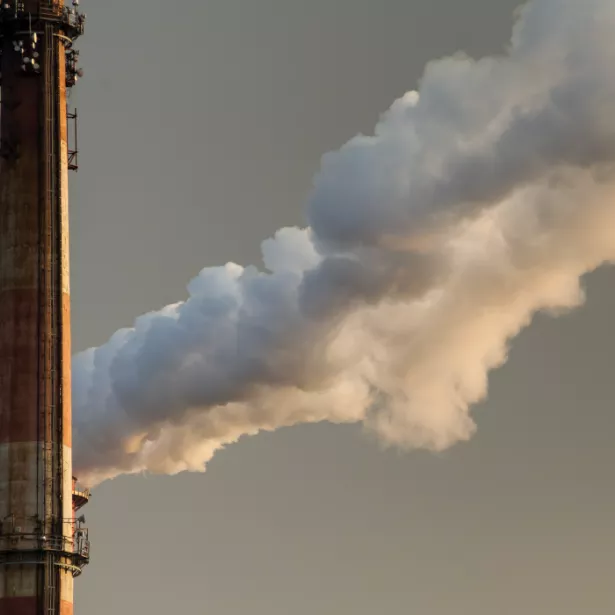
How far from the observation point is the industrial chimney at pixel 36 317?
118438mm

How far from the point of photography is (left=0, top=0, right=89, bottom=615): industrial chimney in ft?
389

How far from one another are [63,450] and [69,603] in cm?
998

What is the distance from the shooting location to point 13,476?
4712 inches

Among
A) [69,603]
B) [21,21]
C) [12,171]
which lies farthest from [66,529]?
[21,21]

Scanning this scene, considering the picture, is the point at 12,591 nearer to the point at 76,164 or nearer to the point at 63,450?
the point at 63,450

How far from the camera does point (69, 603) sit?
119m

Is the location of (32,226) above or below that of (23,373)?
above

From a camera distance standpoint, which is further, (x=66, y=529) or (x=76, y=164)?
(x=76, y=164)

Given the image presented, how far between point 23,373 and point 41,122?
17.4 metres

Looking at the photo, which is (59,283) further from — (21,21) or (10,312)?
(21,21)

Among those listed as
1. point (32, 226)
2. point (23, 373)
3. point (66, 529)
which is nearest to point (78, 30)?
point (32, 226)

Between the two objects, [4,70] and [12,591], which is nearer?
[12,591]

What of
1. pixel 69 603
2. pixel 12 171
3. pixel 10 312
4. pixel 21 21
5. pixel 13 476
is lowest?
pixel 69 603

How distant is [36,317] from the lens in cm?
12200
